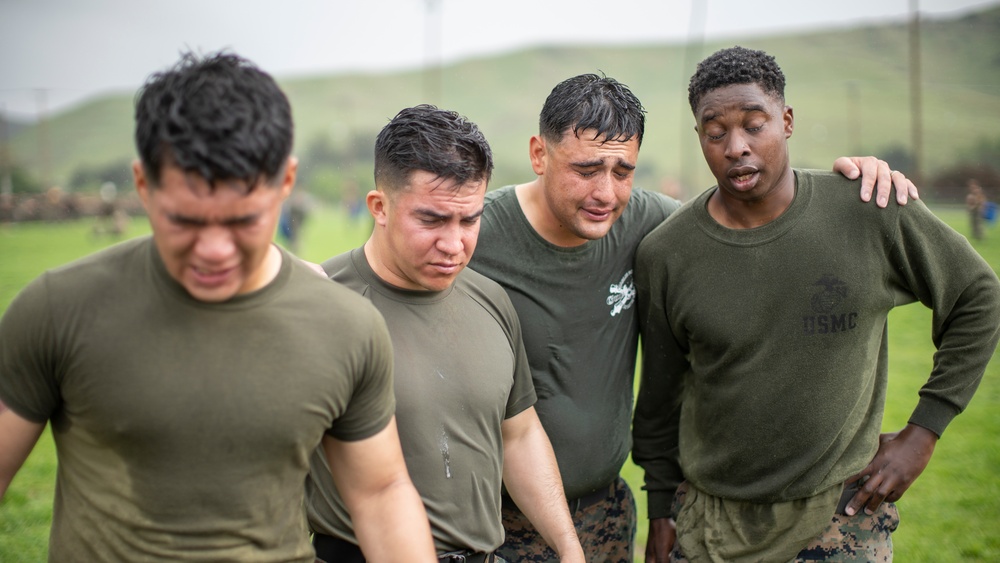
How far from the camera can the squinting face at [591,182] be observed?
3.36 meters

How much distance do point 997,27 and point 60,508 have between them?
206 feet

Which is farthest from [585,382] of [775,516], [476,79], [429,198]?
[476,79]

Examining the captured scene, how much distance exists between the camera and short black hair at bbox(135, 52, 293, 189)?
74.9 inches

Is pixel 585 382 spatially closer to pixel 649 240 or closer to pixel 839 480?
pixel 649 240

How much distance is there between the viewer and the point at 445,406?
2.77 meters

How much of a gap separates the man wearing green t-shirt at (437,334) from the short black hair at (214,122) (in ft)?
2.58

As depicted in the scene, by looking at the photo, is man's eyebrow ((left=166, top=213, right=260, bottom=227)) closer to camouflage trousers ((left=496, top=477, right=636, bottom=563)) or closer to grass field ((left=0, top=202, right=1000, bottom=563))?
camouflage trousers ((left=496, top=477, right=636, bottom=563))

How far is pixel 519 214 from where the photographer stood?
3.58 m

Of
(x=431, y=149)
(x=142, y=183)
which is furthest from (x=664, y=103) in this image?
(x=142, y=183)

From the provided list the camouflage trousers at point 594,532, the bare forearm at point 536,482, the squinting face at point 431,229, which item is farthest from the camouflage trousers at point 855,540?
the squinting face at point 431,229

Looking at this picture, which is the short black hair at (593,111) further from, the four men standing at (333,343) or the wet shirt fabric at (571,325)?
the wet shirt fabric at (571,325)

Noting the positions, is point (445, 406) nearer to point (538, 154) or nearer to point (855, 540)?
point (538, 154)

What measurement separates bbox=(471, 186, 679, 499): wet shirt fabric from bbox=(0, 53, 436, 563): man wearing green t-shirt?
4.30ft

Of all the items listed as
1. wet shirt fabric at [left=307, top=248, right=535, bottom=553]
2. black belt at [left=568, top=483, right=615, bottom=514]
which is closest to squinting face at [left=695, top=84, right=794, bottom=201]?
wet shirt fabric at [left=307, top=248, right=535, bottom=553]
